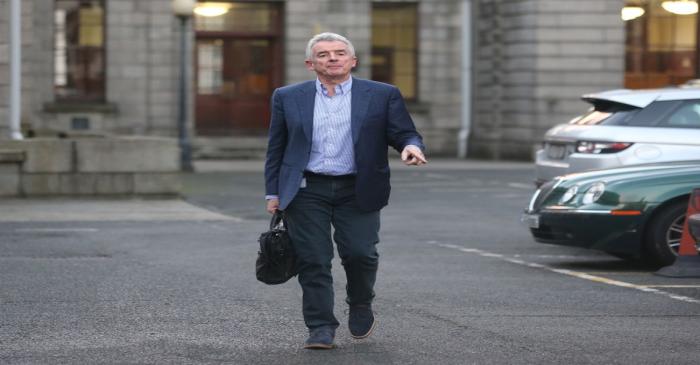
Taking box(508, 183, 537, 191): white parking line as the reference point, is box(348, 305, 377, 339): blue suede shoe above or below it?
A: above

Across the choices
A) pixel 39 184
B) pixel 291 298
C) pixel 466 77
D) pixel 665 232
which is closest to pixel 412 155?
pixel 291 298

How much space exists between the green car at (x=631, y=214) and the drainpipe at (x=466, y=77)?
22.0 meters

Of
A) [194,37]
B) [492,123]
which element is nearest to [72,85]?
[194,37]

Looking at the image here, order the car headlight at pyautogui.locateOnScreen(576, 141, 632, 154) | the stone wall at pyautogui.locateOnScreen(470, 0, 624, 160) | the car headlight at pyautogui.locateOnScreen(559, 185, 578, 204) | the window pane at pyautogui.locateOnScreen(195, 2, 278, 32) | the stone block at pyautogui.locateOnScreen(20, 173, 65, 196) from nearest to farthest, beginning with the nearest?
the car headlight at pyautogui.locateOnScreen(559, 185, 578, 204) → the car headlight at pyautogui.locateOnScreen(576, 141, 632, 154) → the stone block at pyautogui.locateOnScreen(20, 173, 65, 196) → the stone wall at pyautogui.locateOnScreen(470, 0, 624, 160) → the window pane at pyautogui.locateOnScreen(195, 2, 278, 32)

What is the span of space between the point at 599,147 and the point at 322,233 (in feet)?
23.5

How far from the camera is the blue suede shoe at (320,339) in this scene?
26.7ft

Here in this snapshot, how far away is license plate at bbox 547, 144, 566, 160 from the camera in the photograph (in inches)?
614

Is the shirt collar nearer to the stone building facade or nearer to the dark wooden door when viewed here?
the stone building facade

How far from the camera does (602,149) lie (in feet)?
49.0

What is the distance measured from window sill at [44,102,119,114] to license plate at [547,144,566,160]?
18.3 metres

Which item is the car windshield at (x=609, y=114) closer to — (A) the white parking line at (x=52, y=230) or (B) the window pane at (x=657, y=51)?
(A) the white parking line at (x=52, y=230)

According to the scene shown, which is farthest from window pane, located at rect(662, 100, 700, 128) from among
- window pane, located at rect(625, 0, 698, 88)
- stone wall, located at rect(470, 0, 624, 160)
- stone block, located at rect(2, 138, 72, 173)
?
window pane, located at rect(625, 0, 698, 88)

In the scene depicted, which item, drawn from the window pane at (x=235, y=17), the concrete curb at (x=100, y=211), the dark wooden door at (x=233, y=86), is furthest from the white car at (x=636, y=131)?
the window pane at (x=235, y=17)

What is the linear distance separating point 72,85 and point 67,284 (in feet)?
73.3
